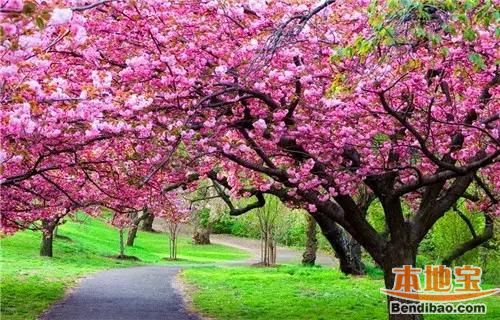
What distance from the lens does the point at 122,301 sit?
45.3 feet

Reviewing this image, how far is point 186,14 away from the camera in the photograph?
7.42 metres

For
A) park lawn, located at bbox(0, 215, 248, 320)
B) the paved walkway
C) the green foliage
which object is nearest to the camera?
park lawn, located at bbox(0, 215, 248, 320)

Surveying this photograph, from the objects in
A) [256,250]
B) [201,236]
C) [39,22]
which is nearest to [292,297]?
[39,22]

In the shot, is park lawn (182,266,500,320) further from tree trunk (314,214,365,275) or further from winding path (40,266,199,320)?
winding path (40,266,199,320)

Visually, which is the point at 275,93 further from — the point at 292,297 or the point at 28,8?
the point at 292,297

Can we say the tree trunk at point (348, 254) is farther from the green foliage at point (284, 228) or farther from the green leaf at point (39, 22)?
the green leaf at point (39, 22)

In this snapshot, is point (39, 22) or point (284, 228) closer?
point (39, 22)

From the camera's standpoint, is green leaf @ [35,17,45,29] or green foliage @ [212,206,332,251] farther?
green foliage @ [212,206,332,251]

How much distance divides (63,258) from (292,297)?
1357 cm

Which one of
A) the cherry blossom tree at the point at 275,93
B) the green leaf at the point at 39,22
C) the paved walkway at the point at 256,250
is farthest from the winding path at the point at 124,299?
the paved walkway at the point at 256,250

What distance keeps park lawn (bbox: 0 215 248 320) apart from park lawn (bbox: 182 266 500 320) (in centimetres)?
368

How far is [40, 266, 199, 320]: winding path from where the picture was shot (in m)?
11.6

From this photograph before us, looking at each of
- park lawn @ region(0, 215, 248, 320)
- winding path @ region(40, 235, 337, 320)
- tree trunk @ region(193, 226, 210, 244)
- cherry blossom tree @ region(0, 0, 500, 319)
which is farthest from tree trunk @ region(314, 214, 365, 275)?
tree trunk @ region(193, 226, 210, 244)

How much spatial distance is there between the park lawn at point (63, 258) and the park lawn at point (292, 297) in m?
3.68
